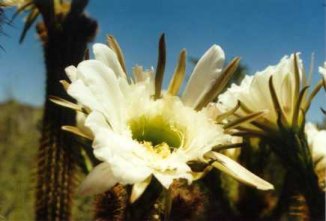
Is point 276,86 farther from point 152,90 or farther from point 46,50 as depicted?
point 46,50

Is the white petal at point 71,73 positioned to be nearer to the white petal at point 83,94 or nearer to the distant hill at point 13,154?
the white petal at point 83,94

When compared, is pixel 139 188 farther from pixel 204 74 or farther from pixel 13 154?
pixel 13 154

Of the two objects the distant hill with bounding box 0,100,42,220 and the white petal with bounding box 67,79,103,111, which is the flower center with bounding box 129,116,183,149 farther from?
the distant hill with bounding box 0,100,42,220

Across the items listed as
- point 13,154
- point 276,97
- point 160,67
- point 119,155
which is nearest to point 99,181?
point 119,155

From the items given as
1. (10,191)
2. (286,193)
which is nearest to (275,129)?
(286,193)

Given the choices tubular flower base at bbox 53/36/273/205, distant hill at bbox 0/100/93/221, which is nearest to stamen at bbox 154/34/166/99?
tubular flower base at bbox 53/36/273/205

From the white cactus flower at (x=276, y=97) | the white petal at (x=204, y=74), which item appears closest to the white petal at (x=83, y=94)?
the white petal at (x=204, y=74)
